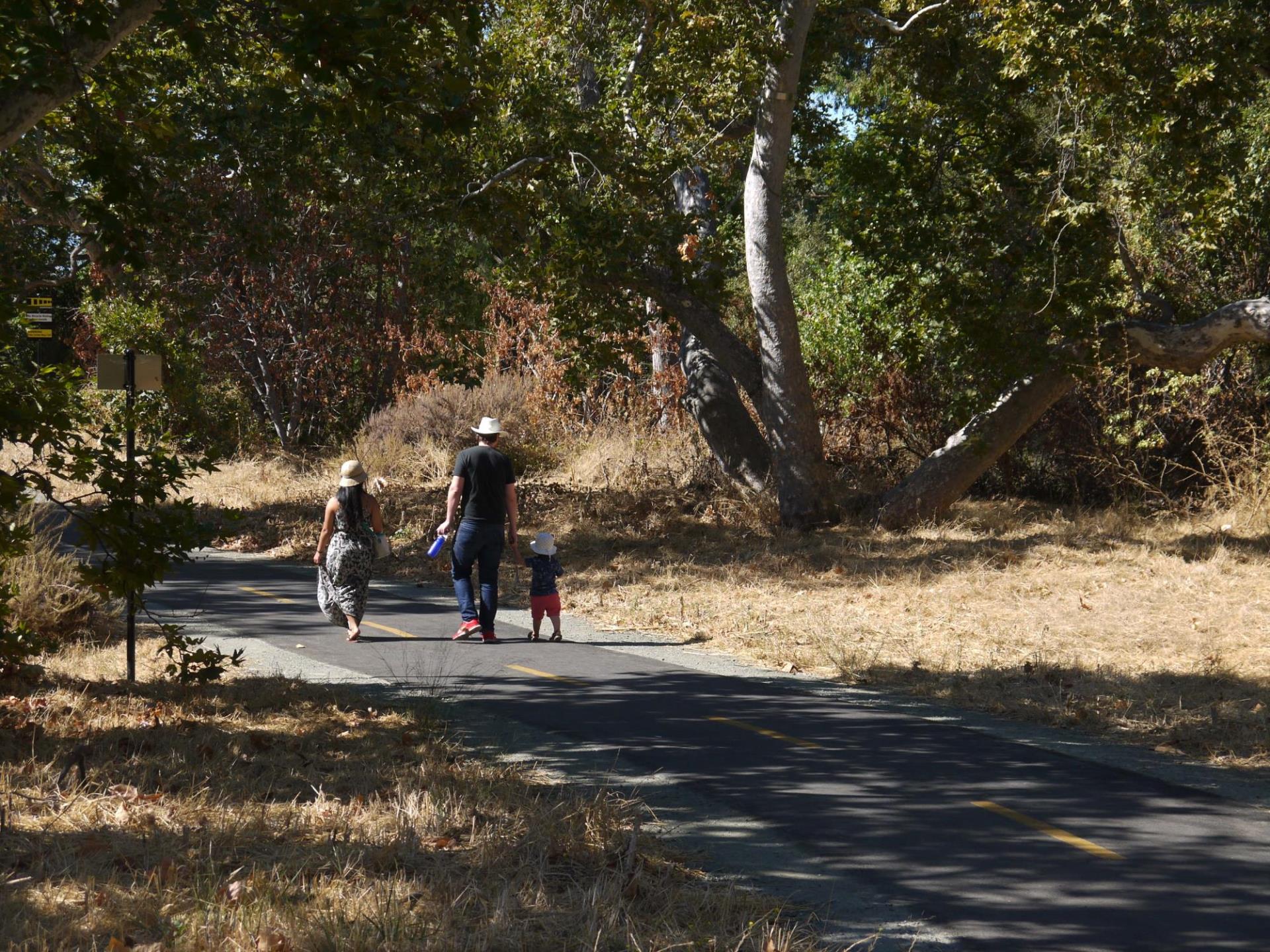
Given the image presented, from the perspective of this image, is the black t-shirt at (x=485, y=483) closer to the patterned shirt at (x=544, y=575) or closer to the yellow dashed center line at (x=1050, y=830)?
the patterned shirt at (x=544, y=575)

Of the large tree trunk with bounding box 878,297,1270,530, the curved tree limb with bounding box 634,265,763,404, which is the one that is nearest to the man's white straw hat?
the curved tree limb with bounding box 634,265,763,404

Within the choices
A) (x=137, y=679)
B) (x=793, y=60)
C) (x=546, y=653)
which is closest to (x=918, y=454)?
(x=793, y=60)

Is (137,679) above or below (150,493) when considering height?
below

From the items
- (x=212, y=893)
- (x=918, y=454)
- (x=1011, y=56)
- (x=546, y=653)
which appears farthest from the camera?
(x=918, y=454)

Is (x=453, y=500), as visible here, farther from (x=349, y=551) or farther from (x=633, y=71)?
(x=633, y=71)

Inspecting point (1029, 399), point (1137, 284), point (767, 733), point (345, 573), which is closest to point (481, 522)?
point (345, 573)

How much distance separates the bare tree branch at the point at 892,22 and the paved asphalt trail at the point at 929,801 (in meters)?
9.32

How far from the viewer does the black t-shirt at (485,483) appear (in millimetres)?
12000

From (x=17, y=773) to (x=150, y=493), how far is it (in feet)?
7.05

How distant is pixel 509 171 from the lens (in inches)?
614

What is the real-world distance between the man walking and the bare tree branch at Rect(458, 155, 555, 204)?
433 cm

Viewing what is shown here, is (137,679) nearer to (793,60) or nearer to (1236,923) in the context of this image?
(1236,923)

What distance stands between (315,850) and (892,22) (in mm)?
14619

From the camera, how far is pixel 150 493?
27.2ft
